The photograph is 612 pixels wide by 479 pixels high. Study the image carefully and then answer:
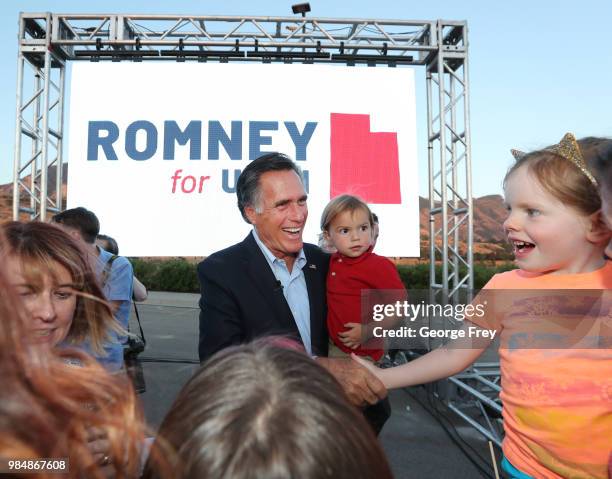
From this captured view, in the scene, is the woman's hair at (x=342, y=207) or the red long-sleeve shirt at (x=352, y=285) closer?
the red long-sleeve shirt at (x=352, y=285)

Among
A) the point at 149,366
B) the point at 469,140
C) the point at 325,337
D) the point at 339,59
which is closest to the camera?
the point at 325,337

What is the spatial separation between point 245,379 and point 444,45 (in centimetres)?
625

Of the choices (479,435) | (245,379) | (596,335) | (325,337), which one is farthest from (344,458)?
(479,435)

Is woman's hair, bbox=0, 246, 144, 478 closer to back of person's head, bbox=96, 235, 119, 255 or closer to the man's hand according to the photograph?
the man's hand

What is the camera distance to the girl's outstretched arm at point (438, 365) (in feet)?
4.95

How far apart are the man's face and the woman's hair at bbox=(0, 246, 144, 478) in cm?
Result: 166

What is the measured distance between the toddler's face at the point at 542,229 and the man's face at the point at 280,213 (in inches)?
40.2

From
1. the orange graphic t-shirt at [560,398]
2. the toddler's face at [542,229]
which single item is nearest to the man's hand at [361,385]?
the orange graphic t-shirt at [560,398]

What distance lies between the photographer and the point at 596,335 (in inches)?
52.2

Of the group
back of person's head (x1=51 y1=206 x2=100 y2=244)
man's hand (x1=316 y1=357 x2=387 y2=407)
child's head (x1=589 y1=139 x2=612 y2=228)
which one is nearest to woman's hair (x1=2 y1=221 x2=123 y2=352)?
man's hand (x1=316 y1=357 x2=387 y2=407)

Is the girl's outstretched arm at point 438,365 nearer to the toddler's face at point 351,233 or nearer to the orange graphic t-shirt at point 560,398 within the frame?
the orange graphic t-shirt at point 560,398

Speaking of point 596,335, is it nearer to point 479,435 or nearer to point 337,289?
point 337,289

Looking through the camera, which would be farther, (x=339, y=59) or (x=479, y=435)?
(x=339, y=59)

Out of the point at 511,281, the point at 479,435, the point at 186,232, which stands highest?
the point at 186,232
